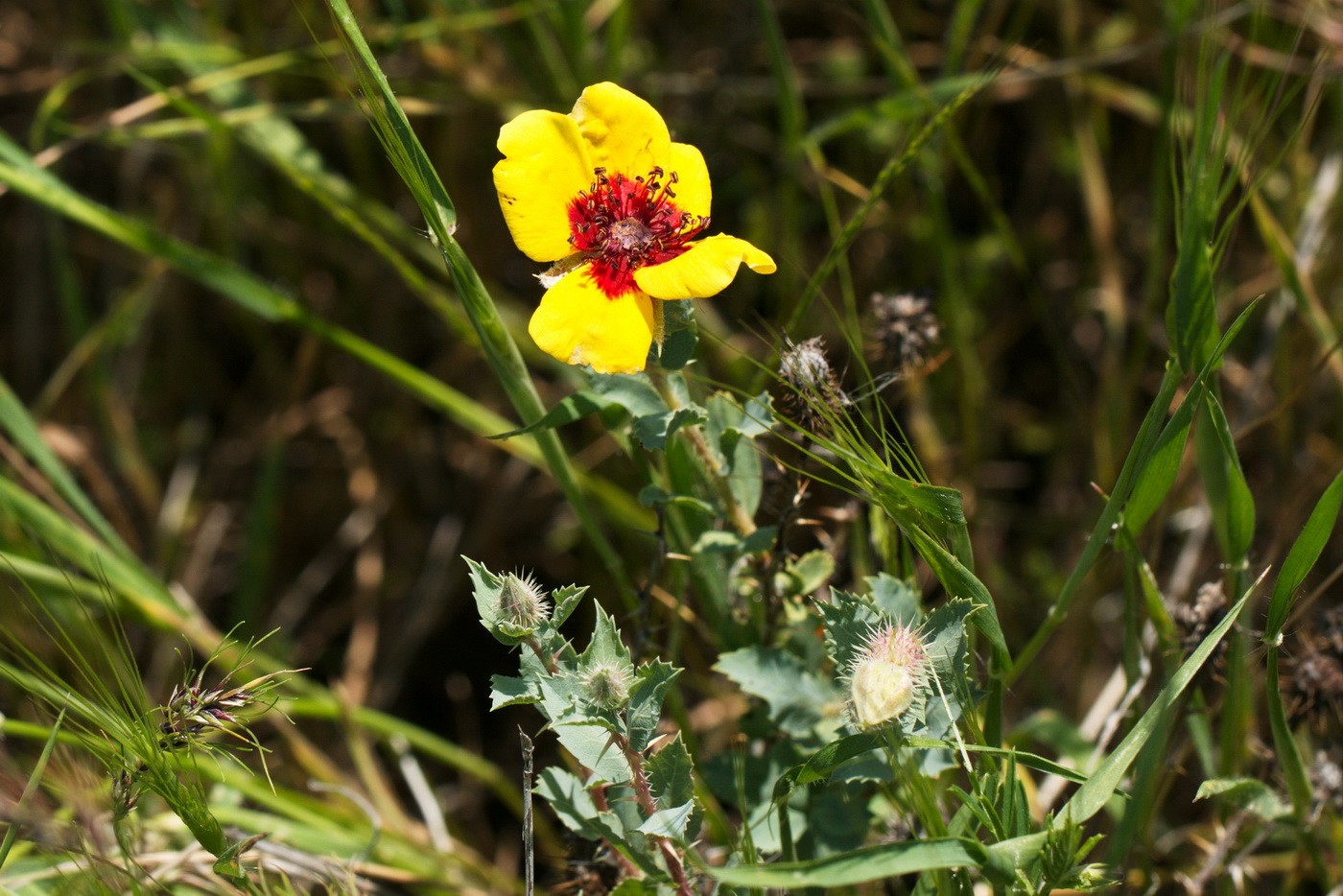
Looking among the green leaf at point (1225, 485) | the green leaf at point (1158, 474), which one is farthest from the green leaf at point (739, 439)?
the green leaf at point (1225, 485)

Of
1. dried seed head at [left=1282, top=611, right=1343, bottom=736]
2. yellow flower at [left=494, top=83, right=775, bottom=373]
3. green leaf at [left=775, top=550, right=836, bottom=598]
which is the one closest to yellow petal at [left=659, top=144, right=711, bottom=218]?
yellow flower at [left=494, top=83, right=775, bottom=373]

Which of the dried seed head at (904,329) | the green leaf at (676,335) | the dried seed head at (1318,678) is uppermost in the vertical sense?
the green leaf at (676,335)

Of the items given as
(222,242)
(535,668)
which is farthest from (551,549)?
(535,668)

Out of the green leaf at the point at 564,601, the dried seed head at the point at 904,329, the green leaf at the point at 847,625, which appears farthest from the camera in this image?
the dried seed head at the point at 904,329

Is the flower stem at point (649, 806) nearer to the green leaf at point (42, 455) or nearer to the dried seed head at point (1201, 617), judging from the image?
the dried seed head at point (1201, 617)

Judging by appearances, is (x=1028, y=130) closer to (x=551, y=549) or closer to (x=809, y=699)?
(x=551, y=549)
